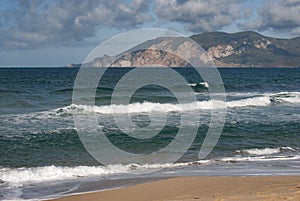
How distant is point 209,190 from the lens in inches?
426

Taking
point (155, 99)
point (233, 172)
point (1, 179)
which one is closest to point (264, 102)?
point (155, 99)

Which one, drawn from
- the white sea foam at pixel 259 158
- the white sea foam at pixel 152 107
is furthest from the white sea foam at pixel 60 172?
the white sea foam at pixel 152 107

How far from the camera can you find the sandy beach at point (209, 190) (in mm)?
9625

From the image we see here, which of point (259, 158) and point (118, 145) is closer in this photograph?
point (259, 158)

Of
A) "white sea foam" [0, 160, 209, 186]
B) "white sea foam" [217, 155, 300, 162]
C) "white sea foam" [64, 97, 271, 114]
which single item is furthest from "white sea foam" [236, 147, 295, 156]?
"white sea foam" [64, 97, 271, 114]

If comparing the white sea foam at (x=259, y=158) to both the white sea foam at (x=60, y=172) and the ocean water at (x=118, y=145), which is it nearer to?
the ocean water at (x=118, y=145)

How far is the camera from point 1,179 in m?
13.1

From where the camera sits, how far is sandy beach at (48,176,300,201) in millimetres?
9625

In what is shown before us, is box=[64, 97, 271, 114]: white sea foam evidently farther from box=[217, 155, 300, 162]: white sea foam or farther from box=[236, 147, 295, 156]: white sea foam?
box=[217, 155, 300, 162]: white sea foam

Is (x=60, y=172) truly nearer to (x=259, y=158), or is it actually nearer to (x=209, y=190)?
(x=209, y=190)

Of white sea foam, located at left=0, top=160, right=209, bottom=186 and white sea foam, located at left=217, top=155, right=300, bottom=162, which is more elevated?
white sea foam, located at left=0, top=160, right=209, bottom=186

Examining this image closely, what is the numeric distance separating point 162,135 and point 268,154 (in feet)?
18.1

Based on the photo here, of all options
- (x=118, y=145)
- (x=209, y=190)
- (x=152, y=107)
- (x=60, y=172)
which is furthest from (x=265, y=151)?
(x=152, y=107)

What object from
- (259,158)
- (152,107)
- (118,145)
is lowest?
(259,158)
